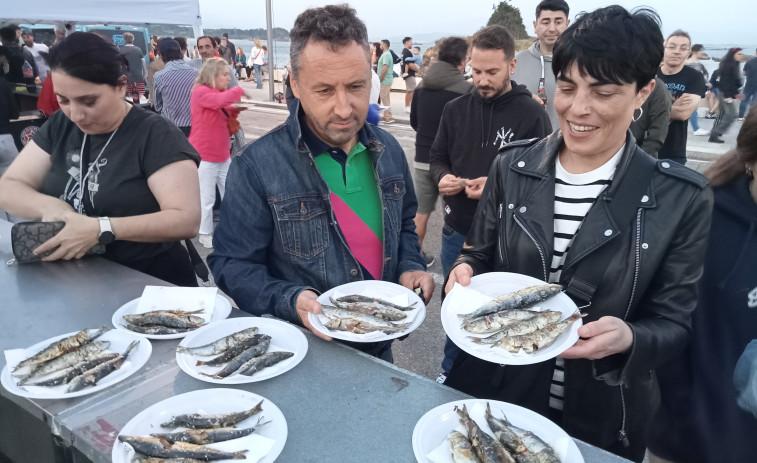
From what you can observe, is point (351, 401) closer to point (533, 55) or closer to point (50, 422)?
point (50, 422)

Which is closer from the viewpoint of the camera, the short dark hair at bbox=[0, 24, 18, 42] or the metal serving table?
the metal serving table

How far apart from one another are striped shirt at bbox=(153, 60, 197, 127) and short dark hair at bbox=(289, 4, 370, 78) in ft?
21.9

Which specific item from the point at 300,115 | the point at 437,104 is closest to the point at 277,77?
the point at 437,104

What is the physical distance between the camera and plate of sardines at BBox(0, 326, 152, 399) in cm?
179

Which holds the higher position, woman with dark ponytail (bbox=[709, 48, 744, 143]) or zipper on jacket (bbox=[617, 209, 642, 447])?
woman with dark ponytail (bbox=[709, 48, 744, 143])

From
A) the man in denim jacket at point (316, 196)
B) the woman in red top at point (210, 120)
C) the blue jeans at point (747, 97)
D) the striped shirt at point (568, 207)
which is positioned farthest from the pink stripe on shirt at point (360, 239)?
the blue jeans at point (747, 97)

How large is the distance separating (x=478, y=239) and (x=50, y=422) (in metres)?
1.93

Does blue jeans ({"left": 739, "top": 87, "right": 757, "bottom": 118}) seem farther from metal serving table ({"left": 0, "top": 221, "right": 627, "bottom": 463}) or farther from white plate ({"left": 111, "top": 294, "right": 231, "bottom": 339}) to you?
white plate ({"left": 111, "top": 294, "right": 231, "bottom": 339})

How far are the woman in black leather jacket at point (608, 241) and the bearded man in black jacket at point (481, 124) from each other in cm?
190

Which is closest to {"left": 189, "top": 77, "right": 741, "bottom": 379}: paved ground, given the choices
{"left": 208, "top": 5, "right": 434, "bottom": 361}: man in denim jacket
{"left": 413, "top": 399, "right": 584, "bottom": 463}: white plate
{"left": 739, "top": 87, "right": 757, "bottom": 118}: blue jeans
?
{"left": 739, "top": 87, "right": 757, "bottom": 118}: blue jeans

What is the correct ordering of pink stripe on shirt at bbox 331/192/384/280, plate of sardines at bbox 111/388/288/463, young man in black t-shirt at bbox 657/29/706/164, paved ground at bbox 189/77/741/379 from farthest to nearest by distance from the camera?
young man in black t-shirt at bbox 657/29/706/164 → paved ground at bbox 189/77/741/379 → pink stripe on shirt at bbox 331/192/384/280 → plate of sardines at bbox 111/388/288/463

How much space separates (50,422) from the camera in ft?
5.63

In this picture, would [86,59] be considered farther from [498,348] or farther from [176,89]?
[176,89]

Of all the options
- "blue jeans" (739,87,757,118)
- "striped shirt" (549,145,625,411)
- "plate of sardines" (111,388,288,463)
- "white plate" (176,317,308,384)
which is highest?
"blue jeans" (739,87,757,118)
